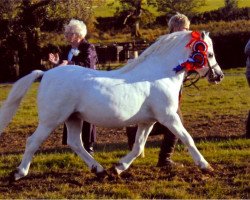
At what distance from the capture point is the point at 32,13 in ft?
109

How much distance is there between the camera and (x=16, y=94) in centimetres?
690

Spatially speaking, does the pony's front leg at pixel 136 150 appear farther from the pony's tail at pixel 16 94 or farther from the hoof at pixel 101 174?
the pony's tail at pixel 16 94

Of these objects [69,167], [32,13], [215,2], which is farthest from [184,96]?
[215,2]

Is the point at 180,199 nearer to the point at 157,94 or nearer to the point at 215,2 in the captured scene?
the point at 157,94

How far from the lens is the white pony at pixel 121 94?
21.3 feet

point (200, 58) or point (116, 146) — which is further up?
point (200, 58)

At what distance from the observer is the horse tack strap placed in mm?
6816

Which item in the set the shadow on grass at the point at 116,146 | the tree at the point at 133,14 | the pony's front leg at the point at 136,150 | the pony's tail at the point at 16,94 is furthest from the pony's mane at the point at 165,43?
the tree at the point at 133,14

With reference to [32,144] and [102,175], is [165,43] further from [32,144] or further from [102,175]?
[32,144]

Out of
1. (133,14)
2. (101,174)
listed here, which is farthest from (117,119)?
(133,14)

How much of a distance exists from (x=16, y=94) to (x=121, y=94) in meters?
1.33

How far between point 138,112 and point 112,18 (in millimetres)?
43184

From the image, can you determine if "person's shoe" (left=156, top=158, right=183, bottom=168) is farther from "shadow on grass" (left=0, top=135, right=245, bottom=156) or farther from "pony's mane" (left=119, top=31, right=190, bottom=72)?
"shadow on grass" (left=0, top=135, right=245, bottom=156)

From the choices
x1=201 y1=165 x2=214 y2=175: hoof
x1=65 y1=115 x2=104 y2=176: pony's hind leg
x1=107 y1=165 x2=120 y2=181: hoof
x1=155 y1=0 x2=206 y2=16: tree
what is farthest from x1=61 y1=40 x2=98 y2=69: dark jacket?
x1=155 y1=0 x2=206 y2=16: tree
